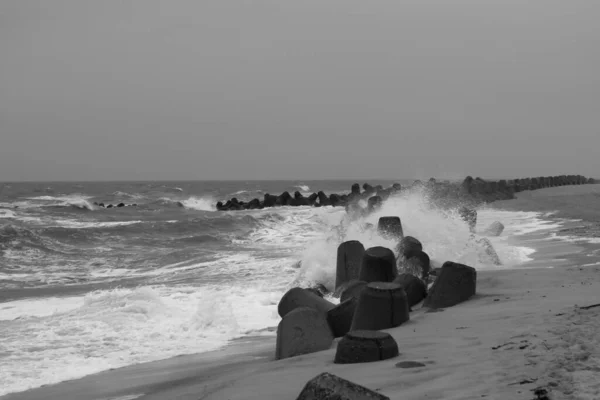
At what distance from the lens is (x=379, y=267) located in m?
6.82

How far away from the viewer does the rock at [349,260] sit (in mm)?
7883

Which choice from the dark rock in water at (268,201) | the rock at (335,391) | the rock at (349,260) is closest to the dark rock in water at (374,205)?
the rock at (349,260)

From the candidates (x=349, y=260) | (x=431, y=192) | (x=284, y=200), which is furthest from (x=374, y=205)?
(x=284, y=200)

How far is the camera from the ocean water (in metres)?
5.88

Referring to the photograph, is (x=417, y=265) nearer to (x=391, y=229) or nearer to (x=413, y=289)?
(x=413, y=289)

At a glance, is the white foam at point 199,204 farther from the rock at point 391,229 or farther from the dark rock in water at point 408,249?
the dark rock in water at point 408,249

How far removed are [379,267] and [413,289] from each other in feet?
2.37

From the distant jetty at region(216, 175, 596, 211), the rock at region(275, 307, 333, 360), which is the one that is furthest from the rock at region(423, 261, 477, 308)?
the distant jetty at region(216, 175, 596, 211)

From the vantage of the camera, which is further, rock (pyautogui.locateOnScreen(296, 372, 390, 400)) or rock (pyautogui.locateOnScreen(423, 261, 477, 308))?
rock (pyautogui.locateOnScreen(423, 261, 477, 308))

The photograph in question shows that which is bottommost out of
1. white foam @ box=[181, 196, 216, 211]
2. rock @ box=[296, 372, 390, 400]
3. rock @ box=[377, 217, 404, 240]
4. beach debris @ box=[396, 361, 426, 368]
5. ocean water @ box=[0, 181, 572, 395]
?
ocean water @ box=[0, 181, 572, 395]

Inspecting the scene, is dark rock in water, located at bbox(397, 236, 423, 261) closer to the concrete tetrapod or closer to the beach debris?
the concrete tetrapod

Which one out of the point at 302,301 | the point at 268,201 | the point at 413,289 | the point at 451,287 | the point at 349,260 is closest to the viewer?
the point at 451,287

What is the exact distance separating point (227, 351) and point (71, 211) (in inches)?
1124

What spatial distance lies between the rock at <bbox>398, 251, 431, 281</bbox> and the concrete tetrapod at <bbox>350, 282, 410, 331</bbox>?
8.96ft
